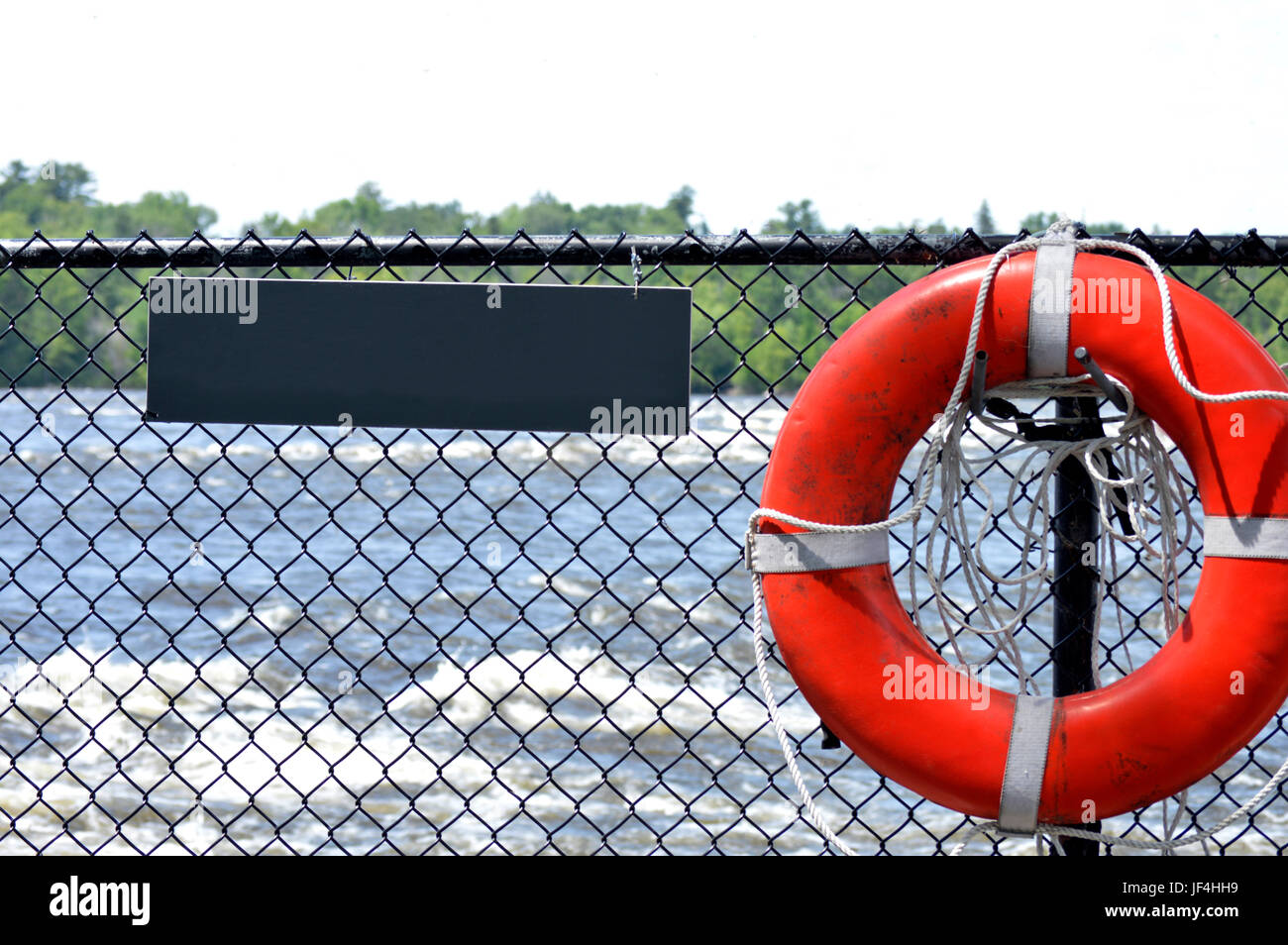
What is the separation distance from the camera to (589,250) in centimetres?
220

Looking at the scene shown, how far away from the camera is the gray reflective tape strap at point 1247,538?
1861mm

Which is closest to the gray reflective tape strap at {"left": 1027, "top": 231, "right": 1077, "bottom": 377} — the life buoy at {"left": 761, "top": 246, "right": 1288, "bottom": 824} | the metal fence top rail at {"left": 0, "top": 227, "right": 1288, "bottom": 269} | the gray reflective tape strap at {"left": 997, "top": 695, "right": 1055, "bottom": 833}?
the life buoy at {"left": 761, "top": 246, "right": 1288, "bottom": 824}

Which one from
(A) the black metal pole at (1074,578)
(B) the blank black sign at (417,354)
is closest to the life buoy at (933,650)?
(A) the black metal pole at (1074,578)

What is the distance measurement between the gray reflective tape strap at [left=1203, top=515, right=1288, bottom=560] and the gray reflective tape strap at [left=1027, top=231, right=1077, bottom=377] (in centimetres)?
34

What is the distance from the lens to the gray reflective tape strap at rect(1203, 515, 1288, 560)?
73.3 inches

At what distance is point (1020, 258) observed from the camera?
1.98 metres

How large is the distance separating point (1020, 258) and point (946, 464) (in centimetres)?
35

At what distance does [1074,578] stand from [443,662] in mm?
5005

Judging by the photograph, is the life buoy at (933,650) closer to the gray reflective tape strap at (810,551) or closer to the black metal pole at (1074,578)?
the gray reflective tape strap at (810,551)

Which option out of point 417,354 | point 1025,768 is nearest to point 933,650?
point 1025,768

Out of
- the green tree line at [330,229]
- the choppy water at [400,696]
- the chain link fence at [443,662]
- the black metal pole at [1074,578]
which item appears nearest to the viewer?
the black metal pole at [1074,578]

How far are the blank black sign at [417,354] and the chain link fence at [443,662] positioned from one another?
0.24ft

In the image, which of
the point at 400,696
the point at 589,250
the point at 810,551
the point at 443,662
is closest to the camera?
the point at 810,551

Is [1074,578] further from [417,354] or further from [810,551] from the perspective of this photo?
[417,354]
